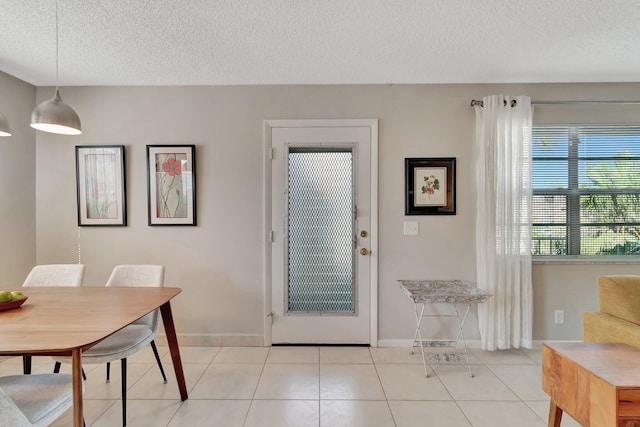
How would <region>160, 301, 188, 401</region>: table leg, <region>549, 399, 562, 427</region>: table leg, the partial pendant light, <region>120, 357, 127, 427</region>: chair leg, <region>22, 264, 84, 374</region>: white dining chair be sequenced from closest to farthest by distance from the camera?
<region>549, 399, 562, 427</region>: table leg, the partial pendant light, <region>120, 357, 127, 427</region>: chair leg, <region>160, 301, 188, 401</region>: table leg, <region>22, 264, 84, 374</region>: white dining chair

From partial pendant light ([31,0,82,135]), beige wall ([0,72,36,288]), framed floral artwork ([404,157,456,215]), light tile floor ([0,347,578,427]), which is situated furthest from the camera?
framed floral artwork ([404,157,456,215])

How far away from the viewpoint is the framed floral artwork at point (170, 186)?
2877 mm

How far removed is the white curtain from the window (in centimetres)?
29

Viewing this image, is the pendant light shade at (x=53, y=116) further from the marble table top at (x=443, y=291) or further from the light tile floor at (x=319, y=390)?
the marble table top at (x=443, y=291)

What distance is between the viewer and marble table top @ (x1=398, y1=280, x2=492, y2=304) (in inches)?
93.3

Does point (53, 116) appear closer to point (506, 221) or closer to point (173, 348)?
point (173, 348)

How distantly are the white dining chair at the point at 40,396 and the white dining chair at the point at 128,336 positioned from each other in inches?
7.9

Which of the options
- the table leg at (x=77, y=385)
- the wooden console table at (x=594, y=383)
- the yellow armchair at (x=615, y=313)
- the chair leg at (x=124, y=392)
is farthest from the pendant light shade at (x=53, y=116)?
the yellow armchair at (x=615, y=313)

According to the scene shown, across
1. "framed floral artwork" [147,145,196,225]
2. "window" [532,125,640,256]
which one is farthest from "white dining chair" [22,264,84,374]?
"window" [532,125,640,256]

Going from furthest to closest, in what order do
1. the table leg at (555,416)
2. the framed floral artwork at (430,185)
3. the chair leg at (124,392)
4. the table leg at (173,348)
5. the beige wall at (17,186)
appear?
the framed floral artwork at (430,185)
the beige wall at (17,186)
the table leg at (173,348)
the chair leg at (124,392)
the table leg at (555,416)

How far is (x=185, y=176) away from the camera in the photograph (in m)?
2.88

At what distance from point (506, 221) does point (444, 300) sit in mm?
1005

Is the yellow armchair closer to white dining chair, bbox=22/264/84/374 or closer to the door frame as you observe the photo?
the door frame

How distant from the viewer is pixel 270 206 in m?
2.91
